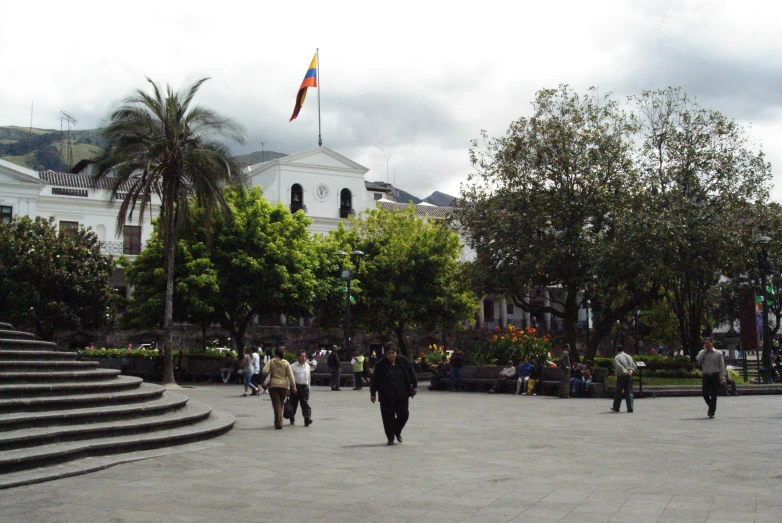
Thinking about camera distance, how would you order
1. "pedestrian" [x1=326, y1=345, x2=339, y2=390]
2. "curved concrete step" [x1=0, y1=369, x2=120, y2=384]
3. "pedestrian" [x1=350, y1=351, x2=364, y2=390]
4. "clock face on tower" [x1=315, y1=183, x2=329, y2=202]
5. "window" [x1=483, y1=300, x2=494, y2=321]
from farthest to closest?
"window" [x1=483, y1=300, x2=494, y2=321]
"clock face on tower" [x1=315, y1=183, x2=329, y2=202]
"pedestrian" [x1=350, y1=351, x2=364, y2=390]
"pedestrian" [x1=326, y1=345, x2=339, y2=390]
"curved concrete step" [x1=0, y1=369, x2=120, y2=384]

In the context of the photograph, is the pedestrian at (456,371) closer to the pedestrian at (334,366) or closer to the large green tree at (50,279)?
the pedestrian at (334,366)

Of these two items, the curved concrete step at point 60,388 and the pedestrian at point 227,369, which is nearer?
the curved concrete step at point 60,388

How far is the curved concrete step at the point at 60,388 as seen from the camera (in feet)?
33.0

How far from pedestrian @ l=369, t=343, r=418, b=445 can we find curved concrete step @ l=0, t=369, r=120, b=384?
4.41 meters

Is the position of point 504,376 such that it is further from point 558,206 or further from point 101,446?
point 101,446

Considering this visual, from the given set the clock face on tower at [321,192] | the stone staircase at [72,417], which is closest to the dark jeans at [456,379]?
the stone staircase at [72,417]

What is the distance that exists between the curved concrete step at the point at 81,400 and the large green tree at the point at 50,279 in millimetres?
26132

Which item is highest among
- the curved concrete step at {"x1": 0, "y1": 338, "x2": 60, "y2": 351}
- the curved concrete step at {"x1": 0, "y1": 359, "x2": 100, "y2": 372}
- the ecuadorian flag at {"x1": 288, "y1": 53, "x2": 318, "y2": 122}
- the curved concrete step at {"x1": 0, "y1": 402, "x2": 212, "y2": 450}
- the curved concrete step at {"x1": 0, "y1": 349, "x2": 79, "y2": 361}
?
the ecuadorian flag at {"x1": 288, "y1": 53, "x2": 318, "y2": 122}

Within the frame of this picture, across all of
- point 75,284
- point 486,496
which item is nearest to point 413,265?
point 75,284

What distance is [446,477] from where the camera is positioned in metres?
8.07

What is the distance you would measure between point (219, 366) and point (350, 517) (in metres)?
26.5

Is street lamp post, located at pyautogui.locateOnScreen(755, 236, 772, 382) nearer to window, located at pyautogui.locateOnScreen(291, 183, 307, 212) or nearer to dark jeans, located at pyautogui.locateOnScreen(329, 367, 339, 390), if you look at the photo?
dark jeans, located at pyautogui.locateOnScreen(329, 367, 339, 390)

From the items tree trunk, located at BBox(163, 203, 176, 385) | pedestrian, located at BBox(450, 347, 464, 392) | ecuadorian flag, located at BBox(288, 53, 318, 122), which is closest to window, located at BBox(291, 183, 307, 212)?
ecuadorian flag, located at BBox(288, 53, 318, 122)

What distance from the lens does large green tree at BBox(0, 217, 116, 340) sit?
119ft
